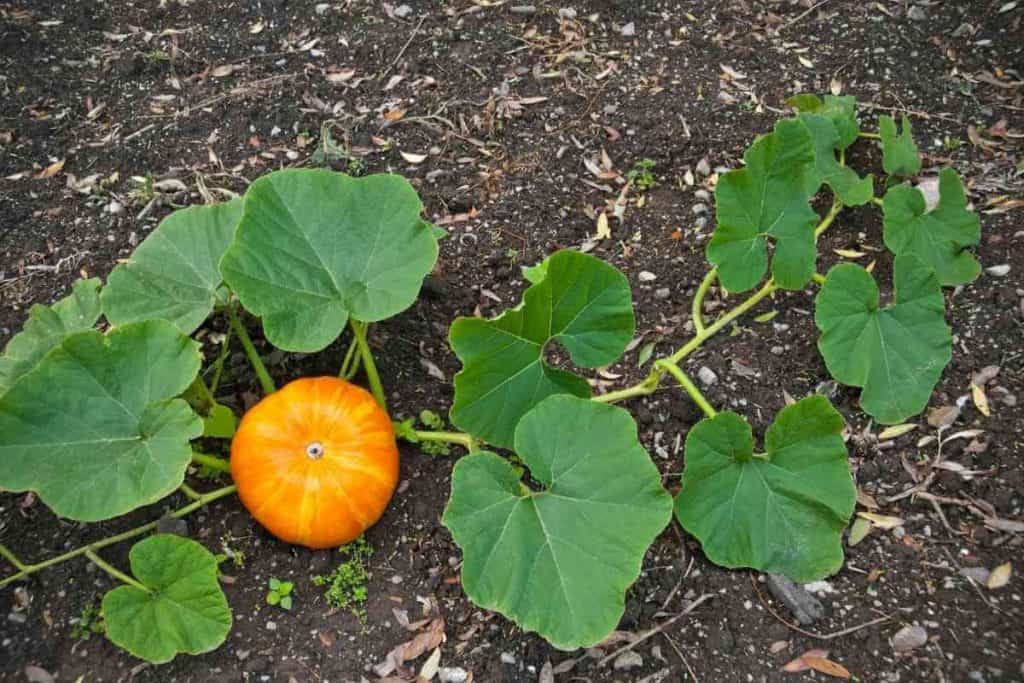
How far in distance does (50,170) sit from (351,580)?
2.12m

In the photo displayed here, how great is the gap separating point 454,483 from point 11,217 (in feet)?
7.24

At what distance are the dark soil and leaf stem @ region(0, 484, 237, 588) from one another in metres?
0.04

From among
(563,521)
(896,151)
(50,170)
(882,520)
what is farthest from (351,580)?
(896,151)

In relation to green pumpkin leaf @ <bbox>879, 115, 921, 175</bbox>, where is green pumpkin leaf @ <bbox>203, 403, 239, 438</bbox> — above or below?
below

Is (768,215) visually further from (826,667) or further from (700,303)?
(826,667)

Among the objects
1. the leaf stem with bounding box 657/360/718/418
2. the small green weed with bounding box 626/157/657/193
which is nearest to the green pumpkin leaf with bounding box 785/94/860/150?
the small green weed with bounding box 626/157/657/193

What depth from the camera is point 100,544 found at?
8.27 feet

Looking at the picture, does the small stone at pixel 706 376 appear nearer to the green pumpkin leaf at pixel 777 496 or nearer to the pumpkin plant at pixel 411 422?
the pumpkin plant at pixel 411 422

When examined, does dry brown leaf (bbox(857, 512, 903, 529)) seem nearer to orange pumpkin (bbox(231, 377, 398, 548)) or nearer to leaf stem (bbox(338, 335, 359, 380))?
orange pumpkin (bbox(231, 377, 398, 548))

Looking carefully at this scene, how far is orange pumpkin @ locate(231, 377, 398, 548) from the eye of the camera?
98.9 inches

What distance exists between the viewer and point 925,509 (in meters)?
2.73

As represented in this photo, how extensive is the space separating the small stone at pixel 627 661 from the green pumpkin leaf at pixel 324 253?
1.15m

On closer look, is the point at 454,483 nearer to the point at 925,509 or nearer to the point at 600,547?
the point at 600,547

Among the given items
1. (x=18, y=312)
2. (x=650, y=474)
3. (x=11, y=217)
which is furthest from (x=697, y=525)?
(x=11, y=217)
